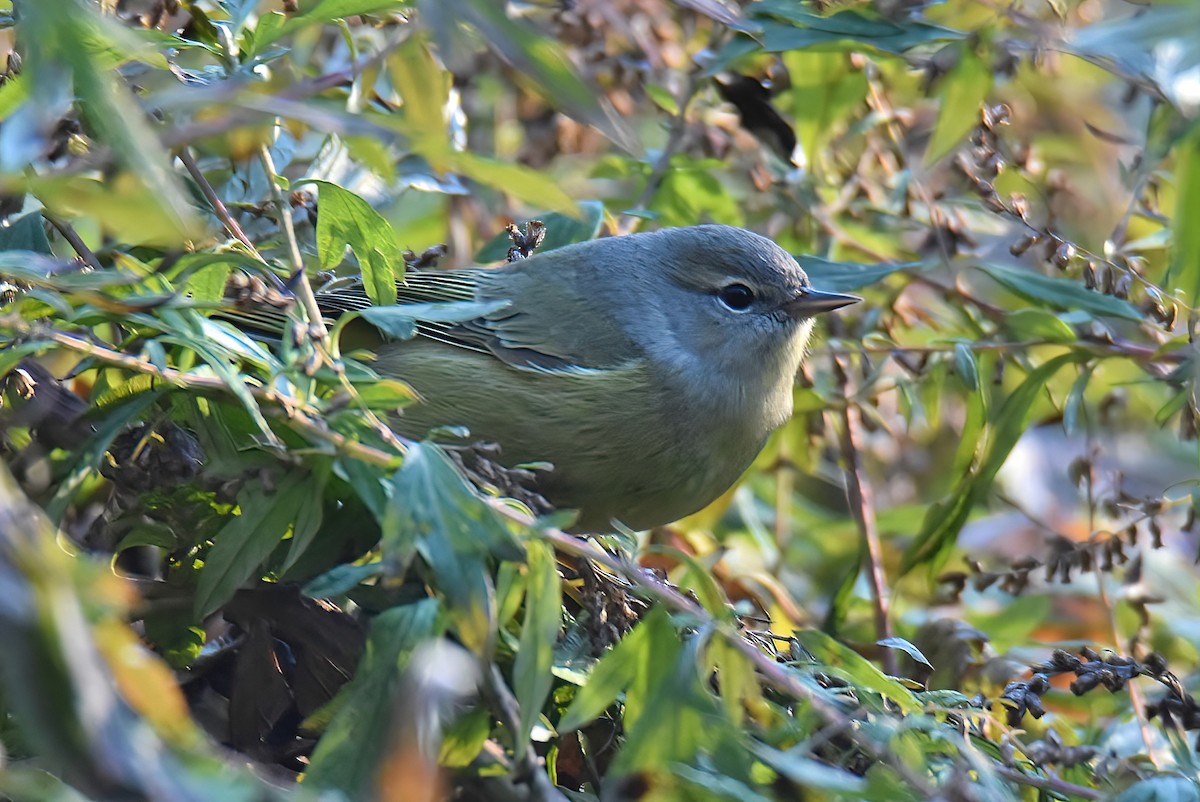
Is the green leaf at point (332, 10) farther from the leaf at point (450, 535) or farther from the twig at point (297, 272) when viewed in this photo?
the leaf at point (450, 535)

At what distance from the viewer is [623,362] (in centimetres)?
337

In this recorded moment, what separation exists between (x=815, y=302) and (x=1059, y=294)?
2.25 feet

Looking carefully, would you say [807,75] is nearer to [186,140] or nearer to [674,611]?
[674,611]

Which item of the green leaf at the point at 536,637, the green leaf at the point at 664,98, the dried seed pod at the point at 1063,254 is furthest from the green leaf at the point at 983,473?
the green leaf at the point at 536,637

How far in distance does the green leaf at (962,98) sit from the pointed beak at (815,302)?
0.58 meters

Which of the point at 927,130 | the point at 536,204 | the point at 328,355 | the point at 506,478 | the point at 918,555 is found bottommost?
the point at 918,555

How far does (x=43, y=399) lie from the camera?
7.48ft

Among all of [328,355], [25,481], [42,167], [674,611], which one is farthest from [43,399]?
[674,611]

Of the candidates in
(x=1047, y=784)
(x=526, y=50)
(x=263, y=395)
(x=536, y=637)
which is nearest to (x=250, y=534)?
(x=263, y=395)

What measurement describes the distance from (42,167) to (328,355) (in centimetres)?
96

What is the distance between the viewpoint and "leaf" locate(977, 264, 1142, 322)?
10.1 ft

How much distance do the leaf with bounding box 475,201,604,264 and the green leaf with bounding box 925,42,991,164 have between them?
2.85ft

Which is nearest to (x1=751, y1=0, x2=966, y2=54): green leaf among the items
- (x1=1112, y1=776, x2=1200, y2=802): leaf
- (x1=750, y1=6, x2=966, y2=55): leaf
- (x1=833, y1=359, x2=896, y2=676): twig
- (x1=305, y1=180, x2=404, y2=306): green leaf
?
(x1=750, y1=6, x2=966, y2=55): leaf

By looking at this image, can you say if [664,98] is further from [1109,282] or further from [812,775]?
[812,775]
